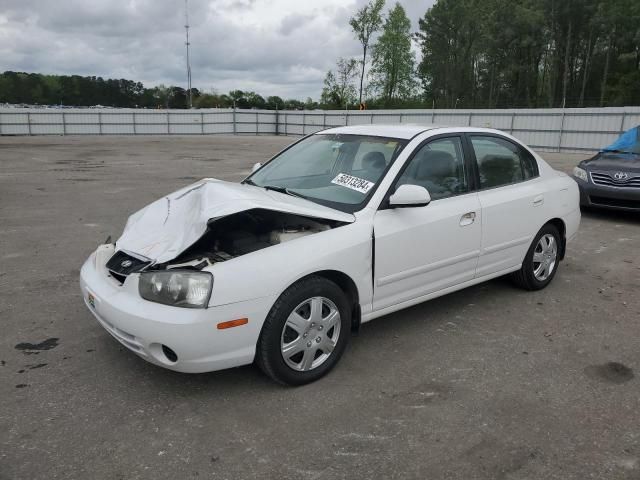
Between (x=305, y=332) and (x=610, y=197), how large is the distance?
7053 millimetres

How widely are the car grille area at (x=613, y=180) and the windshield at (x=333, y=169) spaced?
5.80 meters

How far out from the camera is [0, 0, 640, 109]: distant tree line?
48531 millimetres

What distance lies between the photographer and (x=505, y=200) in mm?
4387

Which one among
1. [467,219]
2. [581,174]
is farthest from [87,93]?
[467,219]

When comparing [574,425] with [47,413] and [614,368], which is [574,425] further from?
[47,413]

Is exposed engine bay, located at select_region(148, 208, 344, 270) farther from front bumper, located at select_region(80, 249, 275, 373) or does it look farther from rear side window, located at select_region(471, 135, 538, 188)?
rear side window, located at select_region(471, 135, 538, 188)

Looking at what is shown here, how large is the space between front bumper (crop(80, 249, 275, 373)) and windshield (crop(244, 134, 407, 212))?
110 cm

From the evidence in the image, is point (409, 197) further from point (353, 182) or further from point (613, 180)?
point (613, 180)

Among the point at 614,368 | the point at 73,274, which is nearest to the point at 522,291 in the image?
the point at 614,368

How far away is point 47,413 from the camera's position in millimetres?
2906

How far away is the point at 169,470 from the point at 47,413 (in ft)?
2.99

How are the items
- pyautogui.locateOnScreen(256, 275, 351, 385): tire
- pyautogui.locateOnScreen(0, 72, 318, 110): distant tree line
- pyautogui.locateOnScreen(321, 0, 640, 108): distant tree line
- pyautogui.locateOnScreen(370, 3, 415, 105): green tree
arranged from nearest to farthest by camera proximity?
pyautogui.locateOnScreen(256, 275, 351, 385): tire < pyautogui.locateOnScreen(321, 0, 640, 108): distant tree line < pyautogui.locateOnScreen(370, 3, 415, 105): green tree < pyautogui.locateOnScreen(0, 72, 318, 110): distant tree line

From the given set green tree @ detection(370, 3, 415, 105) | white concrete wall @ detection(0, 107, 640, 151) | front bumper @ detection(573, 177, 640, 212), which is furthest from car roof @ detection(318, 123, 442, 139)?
green tree @ detection(370, 3, 415, 105)

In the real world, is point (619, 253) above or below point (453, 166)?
below
